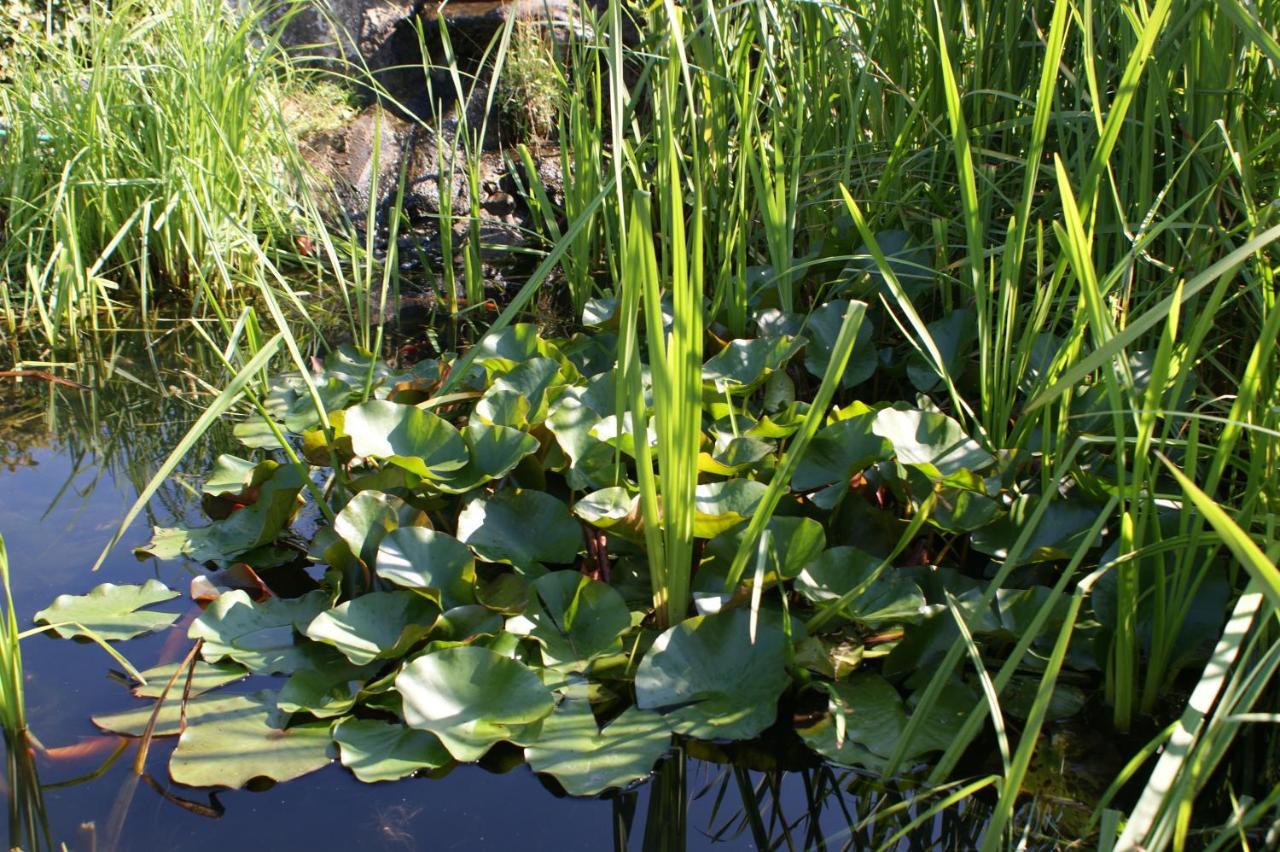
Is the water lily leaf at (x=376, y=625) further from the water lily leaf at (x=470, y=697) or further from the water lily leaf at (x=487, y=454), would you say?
the water lily leaf at (x=487, y=454)

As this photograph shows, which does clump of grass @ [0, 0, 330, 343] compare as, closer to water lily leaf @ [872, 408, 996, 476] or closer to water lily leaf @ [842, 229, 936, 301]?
water lily leaf @ [842, 229, 936, 301]

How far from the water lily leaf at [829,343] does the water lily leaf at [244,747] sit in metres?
0.92

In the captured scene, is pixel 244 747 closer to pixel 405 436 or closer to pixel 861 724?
pixel 405 436

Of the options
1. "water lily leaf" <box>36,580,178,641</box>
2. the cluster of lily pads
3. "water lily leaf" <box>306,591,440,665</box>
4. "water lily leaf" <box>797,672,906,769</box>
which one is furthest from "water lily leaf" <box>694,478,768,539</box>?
"water lily leaf" <box>36,580,178,641</box>

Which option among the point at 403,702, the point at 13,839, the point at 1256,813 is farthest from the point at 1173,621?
the point at 13,839

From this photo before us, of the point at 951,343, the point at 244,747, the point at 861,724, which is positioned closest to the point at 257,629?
the point at 244,747

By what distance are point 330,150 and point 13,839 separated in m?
3.75

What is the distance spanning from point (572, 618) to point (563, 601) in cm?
2

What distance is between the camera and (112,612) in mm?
1306

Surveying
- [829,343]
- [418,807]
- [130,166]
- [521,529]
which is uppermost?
[130,166]

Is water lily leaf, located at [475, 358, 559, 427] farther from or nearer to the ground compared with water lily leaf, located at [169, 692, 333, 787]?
farther from the ground

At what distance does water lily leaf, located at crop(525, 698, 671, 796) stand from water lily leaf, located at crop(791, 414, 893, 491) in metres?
0.38

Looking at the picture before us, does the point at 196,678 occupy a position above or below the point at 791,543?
below

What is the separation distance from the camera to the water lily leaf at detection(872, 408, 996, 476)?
127 cm
